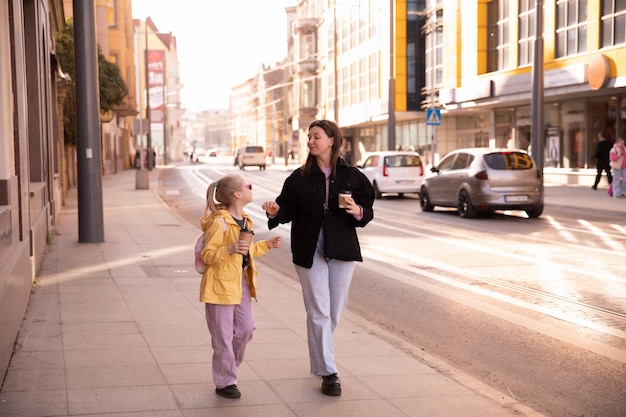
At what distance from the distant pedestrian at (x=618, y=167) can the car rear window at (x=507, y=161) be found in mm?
5861

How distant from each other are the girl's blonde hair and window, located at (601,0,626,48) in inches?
1021

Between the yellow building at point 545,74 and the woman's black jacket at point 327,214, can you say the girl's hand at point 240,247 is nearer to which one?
the woman's black jacket at point 327,214

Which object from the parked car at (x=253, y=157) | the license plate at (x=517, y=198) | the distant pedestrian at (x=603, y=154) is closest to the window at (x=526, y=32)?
the distant pedestrian at (x=603, y=154)

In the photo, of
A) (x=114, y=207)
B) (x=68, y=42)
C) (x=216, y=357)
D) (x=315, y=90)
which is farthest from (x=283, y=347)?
(x=315, y=90)

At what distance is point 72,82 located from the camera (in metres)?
31.2

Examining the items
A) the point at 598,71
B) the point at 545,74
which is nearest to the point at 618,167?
the point at 598,71

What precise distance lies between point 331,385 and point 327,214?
3.40 feet

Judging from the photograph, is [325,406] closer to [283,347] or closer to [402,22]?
[283,347]

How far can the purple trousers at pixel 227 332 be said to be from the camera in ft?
17.3

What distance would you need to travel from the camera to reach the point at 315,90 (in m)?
84.4

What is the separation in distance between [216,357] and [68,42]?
96.3ft

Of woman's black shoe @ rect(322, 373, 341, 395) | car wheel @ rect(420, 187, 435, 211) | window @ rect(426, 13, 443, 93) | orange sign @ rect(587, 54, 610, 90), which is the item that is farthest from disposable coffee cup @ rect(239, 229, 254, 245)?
window @ rect(426, 13, 443, 93)

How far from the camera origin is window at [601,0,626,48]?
93.5 ft

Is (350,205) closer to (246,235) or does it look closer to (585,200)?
(246,235)
